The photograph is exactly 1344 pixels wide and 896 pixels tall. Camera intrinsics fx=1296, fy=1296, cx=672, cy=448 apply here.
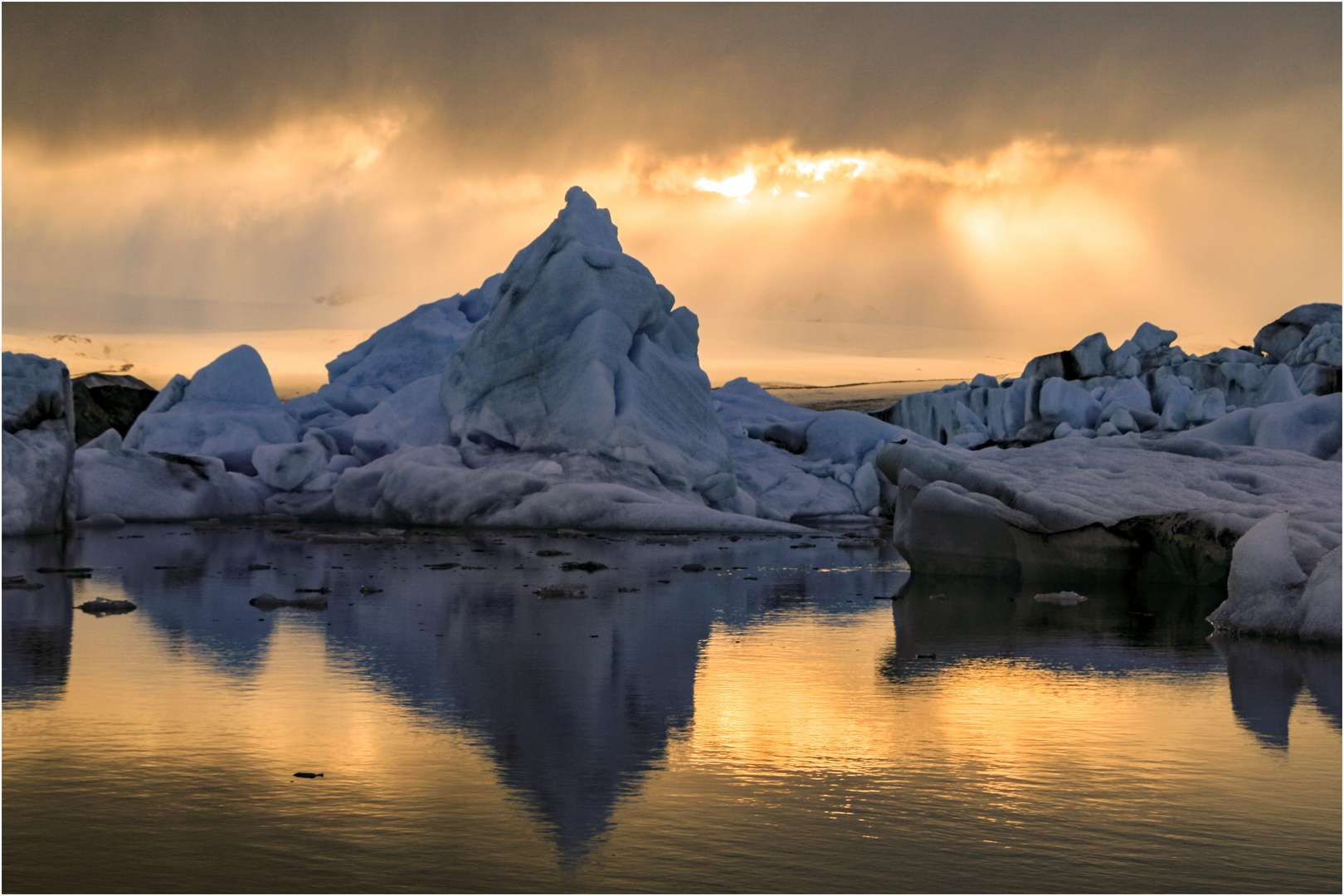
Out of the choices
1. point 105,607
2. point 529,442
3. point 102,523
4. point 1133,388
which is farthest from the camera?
point 1133,388

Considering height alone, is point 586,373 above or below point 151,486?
above

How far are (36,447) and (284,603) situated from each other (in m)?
12.4

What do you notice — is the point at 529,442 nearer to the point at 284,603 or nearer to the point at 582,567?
the point at 582,567

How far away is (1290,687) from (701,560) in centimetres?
1025

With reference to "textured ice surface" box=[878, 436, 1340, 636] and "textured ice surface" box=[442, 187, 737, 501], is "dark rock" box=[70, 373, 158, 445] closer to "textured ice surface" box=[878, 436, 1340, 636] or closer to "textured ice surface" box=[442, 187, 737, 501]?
"textured ice surface" box=[442, 187, 737, 501]

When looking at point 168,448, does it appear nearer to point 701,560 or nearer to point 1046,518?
point 701,560

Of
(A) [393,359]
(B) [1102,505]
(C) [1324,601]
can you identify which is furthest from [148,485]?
(C) [1324,601]

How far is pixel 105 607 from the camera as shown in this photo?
33.9ft

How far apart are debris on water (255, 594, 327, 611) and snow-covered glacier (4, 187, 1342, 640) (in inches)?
280

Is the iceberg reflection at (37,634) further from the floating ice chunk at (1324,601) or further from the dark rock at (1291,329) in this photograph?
the dark rock at (1291,329)

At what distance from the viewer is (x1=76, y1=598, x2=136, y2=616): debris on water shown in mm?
10242

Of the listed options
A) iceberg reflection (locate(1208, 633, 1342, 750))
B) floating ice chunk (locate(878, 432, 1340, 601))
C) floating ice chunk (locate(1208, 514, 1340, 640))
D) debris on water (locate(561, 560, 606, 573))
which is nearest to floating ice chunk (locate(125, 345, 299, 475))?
debris on water (locate(561, 560, 606, 573))

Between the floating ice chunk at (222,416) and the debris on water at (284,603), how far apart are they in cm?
2071

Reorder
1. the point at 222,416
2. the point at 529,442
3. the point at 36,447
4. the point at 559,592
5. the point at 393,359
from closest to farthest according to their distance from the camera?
the point at 559,592 → the point at 36,447 → the point at 529,442 → the point at 222,416 → the point at 393,359
